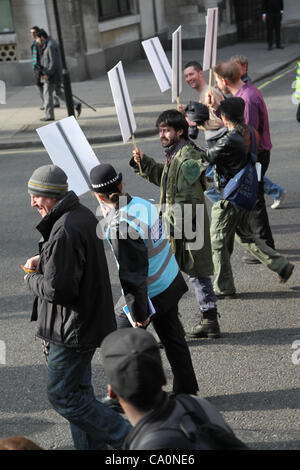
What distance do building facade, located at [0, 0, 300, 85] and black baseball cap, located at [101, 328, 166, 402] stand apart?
57.9 feet

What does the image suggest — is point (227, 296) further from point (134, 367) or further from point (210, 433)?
point (210, 433)

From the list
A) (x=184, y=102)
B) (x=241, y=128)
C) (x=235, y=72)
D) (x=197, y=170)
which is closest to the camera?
(x=197, y=170)

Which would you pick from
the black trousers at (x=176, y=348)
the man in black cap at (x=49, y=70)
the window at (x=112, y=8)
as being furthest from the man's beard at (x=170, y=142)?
the window at (x=112, y=8)

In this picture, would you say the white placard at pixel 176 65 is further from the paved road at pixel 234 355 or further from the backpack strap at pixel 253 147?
the paved road at pixel 234 355

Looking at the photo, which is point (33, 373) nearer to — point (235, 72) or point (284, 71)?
point (235, 72)

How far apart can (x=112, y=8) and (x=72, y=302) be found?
767 inches

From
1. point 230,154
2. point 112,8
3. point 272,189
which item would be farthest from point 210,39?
point 112,8

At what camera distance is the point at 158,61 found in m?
7.96

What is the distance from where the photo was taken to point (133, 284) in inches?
175

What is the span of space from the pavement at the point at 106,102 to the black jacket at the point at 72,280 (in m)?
9.45

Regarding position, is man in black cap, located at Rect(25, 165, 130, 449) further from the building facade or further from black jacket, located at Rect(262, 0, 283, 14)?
black jacket, located at Rect(262, 0, 283, 14)

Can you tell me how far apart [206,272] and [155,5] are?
66.6 feet

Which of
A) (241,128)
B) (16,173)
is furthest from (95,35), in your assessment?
(241,128)

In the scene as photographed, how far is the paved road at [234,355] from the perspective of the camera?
4.83 meters
